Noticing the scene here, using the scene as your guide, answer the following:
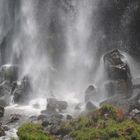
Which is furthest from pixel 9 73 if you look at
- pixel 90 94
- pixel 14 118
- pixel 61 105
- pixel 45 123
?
pixel 45 123

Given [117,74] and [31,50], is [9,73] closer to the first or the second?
[31,50]

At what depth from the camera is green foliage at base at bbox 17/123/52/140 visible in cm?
3167

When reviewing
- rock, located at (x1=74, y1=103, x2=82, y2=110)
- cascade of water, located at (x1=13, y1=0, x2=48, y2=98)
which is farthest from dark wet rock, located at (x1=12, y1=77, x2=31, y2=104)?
rock, located at (x1=74, y1=103, x2=82, y2=110)

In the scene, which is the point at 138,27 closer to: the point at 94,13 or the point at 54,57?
the point at 94,13

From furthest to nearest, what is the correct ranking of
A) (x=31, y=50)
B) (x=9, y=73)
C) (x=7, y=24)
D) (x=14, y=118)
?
1. (x=7, y=24)
2. (x=31, y=50)
3. (x=9, y=73)
4. (x=14, y=118)

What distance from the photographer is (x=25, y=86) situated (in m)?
58.2

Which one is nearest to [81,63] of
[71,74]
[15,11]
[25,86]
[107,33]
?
[71,74]

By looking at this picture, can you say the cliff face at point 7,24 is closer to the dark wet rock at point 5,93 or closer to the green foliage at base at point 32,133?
the dark wet rock at point 5,93

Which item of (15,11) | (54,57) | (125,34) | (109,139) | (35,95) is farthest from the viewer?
(15,11)

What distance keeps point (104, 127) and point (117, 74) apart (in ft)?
54.6

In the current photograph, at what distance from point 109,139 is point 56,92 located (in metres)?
28.5

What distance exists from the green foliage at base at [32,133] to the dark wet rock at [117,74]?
49.0 feet

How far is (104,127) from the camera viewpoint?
33.1 metres

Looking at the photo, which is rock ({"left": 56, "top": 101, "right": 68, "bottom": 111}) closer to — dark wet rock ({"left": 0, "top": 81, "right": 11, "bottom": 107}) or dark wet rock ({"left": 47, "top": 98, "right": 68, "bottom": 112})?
dark wet rock ({"left": 47, "top": 98, "right": 68, "bottom": 112})
